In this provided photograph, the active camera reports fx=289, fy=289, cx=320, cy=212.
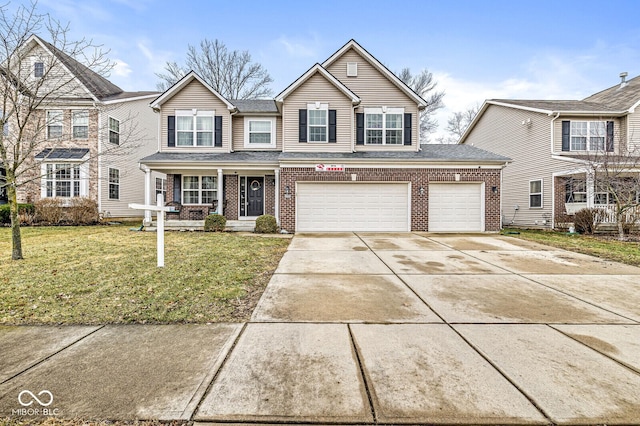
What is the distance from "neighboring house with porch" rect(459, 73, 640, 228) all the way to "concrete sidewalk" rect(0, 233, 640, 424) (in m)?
12.1

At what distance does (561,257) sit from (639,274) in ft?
5.33

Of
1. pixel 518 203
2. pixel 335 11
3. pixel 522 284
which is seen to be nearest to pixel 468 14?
pixel 335 11

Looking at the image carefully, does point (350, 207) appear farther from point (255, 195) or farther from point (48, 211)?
point (48, 211)

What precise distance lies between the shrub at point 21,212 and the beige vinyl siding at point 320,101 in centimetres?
1208

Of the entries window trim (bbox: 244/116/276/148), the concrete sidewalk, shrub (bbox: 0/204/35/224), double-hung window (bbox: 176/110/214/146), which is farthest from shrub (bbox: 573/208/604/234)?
shrub (bbox: 0/204/35/224)

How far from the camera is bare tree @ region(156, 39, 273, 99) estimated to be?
25.9 meters

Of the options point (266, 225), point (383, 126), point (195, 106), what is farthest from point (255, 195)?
point (383, 126)

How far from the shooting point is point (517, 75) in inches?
974

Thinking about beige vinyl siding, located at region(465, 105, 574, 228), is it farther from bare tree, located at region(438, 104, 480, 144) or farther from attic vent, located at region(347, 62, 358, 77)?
bare tree, located at region(438, 104, 480, 144)

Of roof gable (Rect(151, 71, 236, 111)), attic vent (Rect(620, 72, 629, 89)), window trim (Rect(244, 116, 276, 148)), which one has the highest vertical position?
attic vent (Rect(620, 72, 629, 89))

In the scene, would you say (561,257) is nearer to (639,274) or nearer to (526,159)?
(639,274)

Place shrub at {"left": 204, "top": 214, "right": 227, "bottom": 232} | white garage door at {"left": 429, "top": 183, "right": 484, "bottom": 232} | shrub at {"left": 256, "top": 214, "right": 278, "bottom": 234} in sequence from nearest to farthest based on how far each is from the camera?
shrub at {"left": 256, "top": 214, "right": 278, "bottom": 234}
shrub at {"left": 204, "top": 214, "right": 227, "bottom": 232}
white garage door at {"left": 429, "top": 183, "right": 484, "bottom": 232}

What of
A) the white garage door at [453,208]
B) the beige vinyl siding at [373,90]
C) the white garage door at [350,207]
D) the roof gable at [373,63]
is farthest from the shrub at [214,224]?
the roof gable at [373,63]

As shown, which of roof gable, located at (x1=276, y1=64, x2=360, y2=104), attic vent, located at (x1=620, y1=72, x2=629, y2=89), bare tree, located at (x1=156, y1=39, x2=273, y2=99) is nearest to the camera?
roof gable, located at (x1=276, y1=64, x2=360, y2=104)
